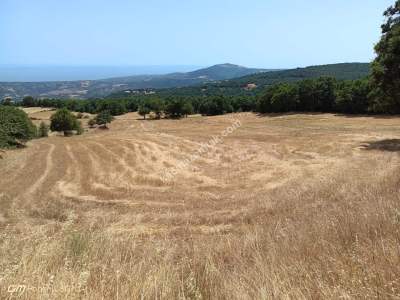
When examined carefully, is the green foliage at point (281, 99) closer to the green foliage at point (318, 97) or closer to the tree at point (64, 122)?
the green foliage at point (318, 97)

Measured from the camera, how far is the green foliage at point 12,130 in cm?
4500

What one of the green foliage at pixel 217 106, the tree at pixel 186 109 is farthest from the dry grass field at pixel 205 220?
the green foliage at pixel 217 106

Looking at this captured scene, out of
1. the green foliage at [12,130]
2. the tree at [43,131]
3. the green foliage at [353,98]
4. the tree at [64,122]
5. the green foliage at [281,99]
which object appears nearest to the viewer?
the green foliage at [12,130]

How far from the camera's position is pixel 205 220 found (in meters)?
15.1

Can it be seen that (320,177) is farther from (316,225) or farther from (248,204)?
(316,225)

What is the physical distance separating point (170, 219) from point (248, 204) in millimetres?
3741

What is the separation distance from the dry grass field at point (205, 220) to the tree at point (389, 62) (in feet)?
14.2

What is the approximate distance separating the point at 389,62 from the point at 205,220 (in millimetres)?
21638

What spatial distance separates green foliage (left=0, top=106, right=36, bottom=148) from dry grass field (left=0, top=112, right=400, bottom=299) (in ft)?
30.4

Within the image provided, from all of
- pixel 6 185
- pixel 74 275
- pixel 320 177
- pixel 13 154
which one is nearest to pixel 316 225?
pixel 74 275

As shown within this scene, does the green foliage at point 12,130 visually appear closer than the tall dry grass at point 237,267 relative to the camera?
No

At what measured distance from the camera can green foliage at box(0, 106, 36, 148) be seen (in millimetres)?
45000

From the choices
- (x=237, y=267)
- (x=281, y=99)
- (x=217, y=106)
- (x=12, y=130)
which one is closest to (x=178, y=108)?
(x=217, y=106)

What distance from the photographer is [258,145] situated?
1458 inches
